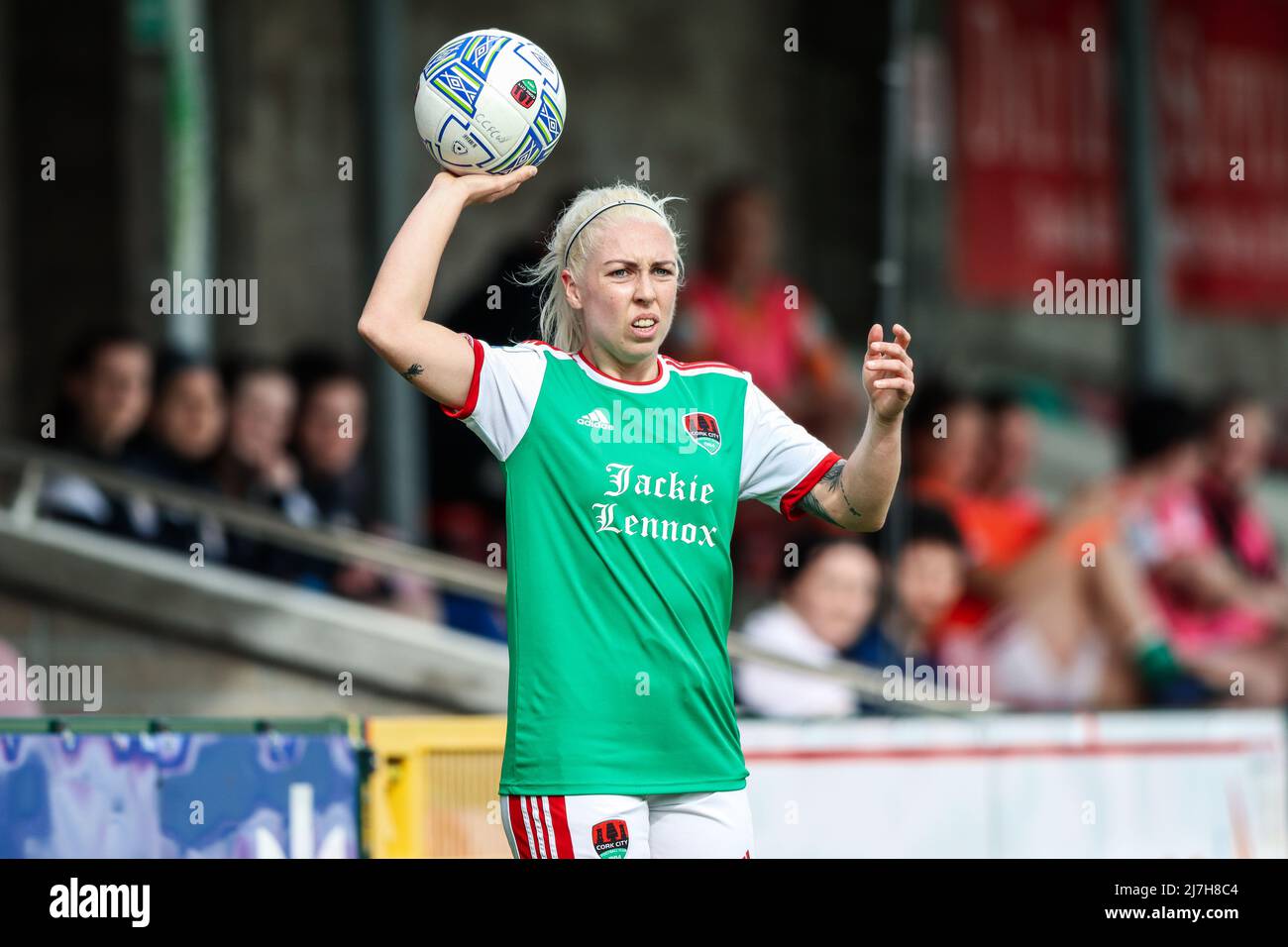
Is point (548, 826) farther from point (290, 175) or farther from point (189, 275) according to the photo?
point (290, 175)

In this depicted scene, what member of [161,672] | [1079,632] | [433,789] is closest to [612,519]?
[433,789]

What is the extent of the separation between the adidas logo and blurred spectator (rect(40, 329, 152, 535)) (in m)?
4.41

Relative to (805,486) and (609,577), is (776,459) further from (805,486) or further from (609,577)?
(609,577)

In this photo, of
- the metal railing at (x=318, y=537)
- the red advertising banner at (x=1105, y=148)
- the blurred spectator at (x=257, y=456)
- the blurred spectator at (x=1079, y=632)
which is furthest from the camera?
the red advertising banner at (x=1105, y=148)

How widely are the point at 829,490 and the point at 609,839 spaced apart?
1004mm

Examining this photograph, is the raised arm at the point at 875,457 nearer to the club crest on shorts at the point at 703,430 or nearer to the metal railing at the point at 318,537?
the club crest on shorts at the point at 703,430

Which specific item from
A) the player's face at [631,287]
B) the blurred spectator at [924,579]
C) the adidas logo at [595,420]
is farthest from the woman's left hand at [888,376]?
the blurred spectator at [924,579]

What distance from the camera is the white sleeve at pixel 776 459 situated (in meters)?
4.89

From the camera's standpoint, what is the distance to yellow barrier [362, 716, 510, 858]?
642cm

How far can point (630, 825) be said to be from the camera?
14.7 feet

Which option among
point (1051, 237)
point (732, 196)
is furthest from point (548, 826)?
point (1051, 237)

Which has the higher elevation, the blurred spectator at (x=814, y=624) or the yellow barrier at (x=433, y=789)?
the blurred spectator at (x=814, y=624)

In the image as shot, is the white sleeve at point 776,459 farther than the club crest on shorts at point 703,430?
Yes

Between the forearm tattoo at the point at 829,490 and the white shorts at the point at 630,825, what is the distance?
2.29 feet
